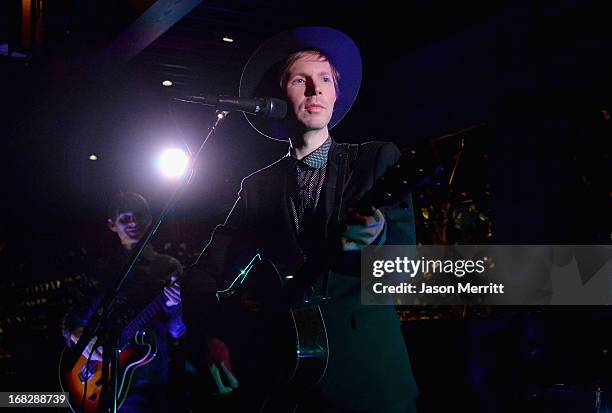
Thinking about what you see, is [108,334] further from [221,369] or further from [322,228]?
[322,228]

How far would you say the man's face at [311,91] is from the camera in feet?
8.06

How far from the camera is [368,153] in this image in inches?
88.2

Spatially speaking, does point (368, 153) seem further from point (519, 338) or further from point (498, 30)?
point (498, 30)

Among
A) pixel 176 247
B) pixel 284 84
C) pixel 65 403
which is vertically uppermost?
pixel 284 84

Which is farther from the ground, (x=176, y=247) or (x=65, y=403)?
(x=176, y=247)

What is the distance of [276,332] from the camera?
2.24 metres

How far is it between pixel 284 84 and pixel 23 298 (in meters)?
4.19

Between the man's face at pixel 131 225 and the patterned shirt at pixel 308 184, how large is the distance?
2.42m

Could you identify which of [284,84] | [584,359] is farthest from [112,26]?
[584,359]

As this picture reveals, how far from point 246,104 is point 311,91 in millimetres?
312

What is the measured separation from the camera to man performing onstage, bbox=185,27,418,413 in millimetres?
1965
